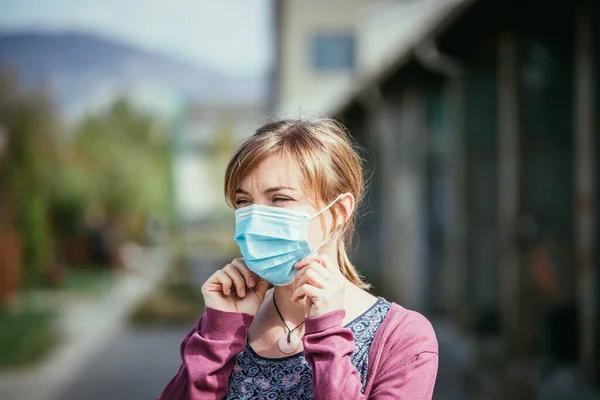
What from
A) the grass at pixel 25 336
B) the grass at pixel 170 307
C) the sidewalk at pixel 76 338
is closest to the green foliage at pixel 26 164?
the sidewalk at pixel 76 338

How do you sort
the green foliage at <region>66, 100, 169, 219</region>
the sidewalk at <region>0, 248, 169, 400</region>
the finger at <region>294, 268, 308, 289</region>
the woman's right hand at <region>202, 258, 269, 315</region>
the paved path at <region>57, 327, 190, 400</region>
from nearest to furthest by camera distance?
the finger at <region>294, 268, 308, 289</region>, the woman's right hand at <region>202, 258, 269, 315</region>, the paved path at <region>57, 327, 190, 400</region>, the sidewalk at <region>0, 248, 169, 400</region>, the green foliage at <region>66, 100, 169, 219</region>

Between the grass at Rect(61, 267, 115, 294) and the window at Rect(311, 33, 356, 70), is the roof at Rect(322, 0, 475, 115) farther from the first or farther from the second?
the grass at Rect(61, 267, 115, 294)

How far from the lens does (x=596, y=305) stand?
21.0ft

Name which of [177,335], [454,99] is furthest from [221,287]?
[177,335]

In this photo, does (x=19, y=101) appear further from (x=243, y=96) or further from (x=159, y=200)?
(x=243, y=96)

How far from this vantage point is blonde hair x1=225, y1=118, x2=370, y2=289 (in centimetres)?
191

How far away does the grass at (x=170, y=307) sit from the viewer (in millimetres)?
12703

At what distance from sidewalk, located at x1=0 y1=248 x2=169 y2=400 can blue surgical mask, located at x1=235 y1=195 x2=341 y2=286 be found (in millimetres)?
6239

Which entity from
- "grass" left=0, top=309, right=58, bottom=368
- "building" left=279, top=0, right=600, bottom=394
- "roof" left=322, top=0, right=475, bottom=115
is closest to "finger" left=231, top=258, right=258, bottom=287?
"roof" left=322, top=0, right=475, bottom=115

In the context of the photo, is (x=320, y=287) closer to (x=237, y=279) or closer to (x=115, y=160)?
(x=237, y=279)

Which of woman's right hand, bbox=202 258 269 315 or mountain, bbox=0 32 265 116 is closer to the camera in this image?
woman's right hand, bbox=202 258 269 315

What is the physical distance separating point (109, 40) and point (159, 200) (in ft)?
45.1

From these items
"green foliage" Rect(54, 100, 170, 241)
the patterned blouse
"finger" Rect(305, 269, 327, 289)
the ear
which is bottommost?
"green foliage" Rect(54, 100, 170, 241)

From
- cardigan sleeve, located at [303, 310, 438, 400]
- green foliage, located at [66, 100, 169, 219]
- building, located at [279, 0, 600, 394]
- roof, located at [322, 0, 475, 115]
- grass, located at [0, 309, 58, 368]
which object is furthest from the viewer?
green foliage, located at [66, 100, 169, 219]
